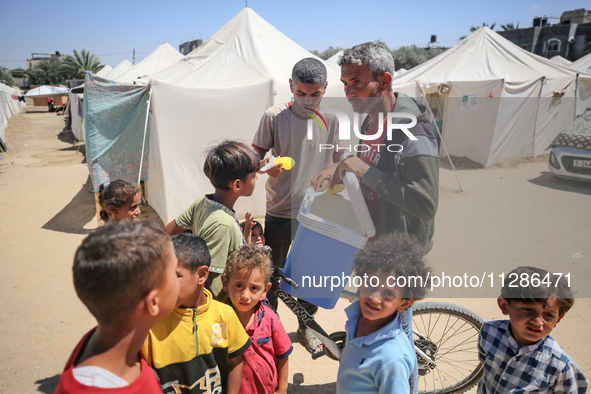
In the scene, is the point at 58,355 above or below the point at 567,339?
below

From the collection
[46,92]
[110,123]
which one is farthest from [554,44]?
[46,92]

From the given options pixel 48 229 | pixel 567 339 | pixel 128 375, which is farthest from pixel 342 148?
pixel 48 229

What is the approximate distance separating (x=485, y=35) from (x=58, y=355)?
40.8ft

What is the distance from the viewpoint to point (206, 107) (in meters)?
5.56

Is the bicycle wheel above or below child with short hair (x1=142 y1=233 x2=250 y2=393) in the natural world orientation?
below

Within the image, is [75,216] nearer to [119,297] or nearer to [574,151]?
[119,297]

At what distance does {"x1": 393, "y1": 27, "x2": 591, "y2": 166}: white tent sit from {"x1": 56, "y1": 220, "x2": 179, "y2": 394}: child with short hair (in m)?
5.48

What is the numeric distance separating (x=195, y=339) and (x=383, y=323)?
0.76 metres

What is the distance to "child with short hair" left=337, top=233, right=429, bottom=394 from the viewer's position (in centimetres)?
137

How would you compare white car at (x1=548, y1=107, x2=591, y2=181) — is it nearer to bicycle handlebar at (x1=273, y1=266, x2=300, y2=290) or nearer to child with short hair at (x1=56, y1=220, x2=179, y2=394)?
bicycle handlebar at (x1=273, y1=266, x2=300, y2=290)

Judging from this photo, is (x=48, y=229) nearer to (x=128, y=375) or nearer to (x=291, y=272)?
(x=291, y=272)

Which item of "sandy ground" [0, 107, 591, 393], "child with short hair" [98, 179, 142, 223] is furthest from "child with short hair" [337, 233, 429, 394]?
"child with short hair" [98, 179, 142, 223]

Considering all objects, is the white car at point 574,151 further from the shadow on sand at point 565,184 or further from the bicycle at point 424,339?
the bicycle at point 424,339

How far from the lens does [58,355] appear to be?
10.0 ft
